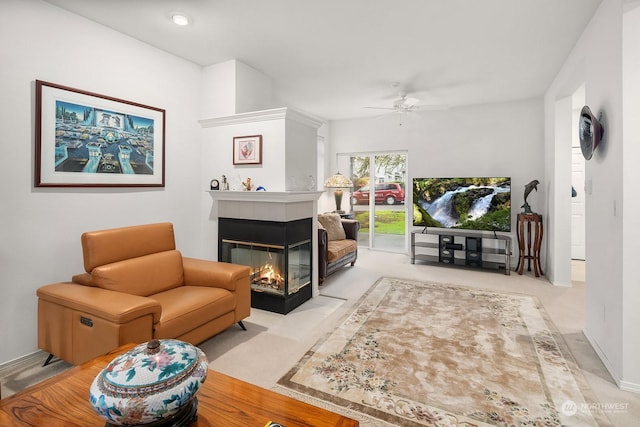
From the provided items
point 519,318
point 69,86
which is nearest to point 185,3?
point 69,86

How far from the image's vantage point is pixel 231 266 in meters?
2.95

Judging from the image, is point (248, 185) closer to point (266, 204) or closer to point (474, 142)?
point (266, 204)

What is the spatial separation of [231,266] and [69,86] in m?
1.99

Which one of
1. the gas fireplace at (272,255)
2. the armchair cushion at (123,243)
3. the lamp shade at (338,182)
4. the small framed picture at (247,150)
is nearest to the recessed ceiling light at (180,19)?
the small framed picture at (247,150)

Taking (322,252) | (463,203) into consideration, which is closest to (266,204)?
(322,252)

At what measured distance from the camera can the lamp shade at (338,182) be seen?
634 cm

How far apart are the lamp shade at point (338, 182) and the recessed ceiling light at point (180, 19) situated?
3896mm

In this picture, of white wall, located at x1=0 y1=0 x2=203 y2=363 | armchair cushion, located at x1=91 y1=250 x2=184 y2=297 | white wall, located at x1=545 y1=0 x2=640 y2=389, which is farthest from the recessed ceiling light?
white wall, located at x1=545 y1=0 x2=640 y2=389

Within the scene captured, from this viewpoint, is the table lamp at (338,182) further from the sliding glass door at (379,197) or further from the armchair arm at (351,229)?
the armchair arm at (351,229)

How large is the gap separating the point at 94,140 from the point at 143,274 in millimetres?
1271

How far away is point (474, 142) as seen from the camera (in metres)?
5.64

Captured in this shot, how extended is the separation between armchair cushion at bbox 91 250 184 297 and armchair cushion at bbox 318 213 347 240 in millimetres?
2537

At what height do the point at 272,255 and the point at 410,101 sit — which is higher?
the point at 410,101

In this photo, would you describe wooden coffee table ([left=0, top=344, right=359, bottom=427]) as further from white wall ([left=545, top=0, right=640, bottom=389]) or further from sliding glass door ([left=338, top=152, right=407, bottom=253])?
sliding glass door ([left=338, top=152, right=407, bottom=253])
